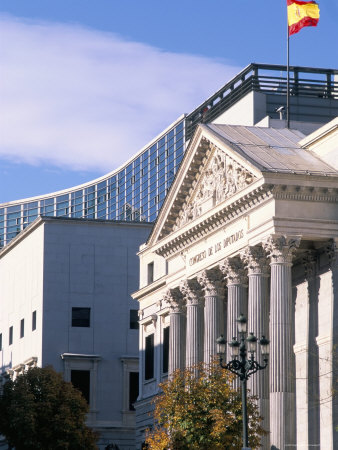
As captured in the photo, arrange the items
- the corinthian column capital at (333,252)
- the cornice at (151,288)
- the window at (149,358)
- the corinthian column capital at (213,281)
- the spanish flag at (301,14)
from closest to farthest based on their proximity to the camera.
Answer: the corinthian column capital at (333,252) → the corinthian column capital at (213,281) → the spanish flag at (301,14) → the cornice at (151,288) → the window at (149,358)

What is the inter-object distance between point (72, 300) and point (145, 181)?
10208cm

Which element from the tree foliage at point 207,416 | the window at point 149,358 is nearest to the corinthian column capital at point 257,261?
the tree foliage at point 207,416

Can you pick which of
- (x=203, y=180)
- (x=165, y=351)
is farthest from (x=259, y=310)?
(x=165, y=351)

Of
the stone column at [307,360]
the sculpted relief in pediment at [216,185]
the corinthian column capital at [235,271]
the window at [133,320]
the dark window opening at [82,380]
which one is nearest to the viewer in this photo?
→ the stone column at [307,360]

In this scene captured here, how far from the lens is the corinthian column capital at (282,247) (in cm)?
5838

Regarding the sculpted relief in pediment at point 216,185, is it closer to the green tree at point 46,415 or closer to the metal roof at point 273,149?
the metal roof at point 273,149

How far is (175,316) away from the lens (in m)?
73.1

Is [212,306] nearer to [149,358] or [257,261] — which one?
[257,261]

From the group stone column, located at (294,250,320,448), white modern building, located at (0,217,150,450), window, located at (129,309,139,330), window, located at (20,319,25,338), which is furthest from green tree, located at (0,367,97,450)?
stone column, located at (294,250,320,448)

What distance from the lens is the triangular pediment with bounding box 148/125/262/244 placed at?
62.2m

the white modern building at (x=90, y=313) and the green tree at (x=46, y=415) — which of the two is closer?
the green tree at (x=46, y=415)

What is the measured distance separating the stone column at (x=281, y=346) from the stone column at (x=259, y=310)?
141 centimetres

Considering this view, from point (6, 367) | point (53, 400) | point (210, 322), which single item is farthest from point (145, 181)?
point (210, 322)

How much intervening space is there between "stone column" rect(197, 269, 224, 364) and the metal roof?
24.3 feet
